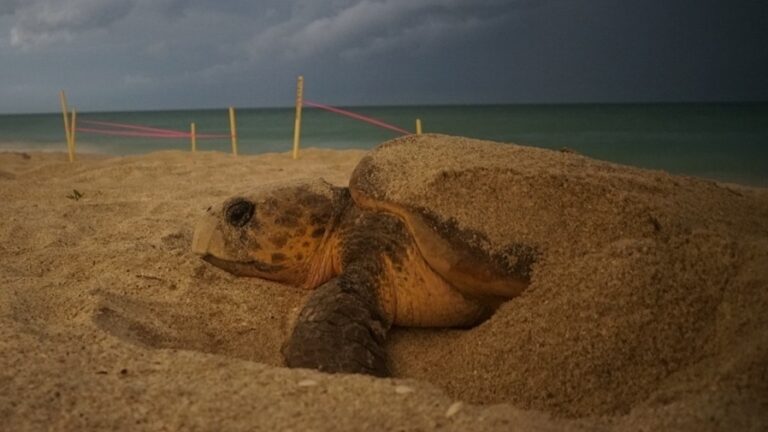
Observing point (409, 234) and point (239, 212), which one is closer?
point (409, 234)

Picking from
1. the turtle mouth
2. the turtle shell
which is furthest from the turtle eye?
the turtle shell

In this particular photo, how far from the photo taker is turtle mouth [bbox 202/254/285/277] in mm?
2475

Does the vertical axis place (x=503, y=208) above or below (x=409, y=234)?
above

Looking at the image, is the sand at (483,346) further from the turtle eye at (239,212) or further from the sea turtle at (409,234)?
the turtle eye at (239,212)

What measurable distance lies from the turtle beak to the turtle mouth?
3cm

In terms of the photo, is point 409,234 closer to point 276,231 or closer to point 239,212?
point 276,231

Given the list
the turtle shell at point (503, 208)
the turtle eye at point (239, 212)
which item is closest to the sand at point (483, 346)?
the turtle shell at point (503, 208)

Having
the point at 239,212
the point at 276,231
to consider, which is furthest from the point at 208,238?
the point at 276,231

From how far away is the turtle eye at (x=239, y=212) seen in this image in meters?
2.44

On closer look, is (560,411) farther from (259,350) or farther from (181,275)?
(181,275)

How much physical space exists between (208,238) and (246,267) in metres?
0.21

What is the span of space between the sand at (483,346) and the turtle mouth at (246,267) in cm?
5

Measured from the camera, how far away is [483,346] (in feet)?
5.66

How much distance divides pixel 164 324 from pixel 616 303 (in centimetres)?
153
